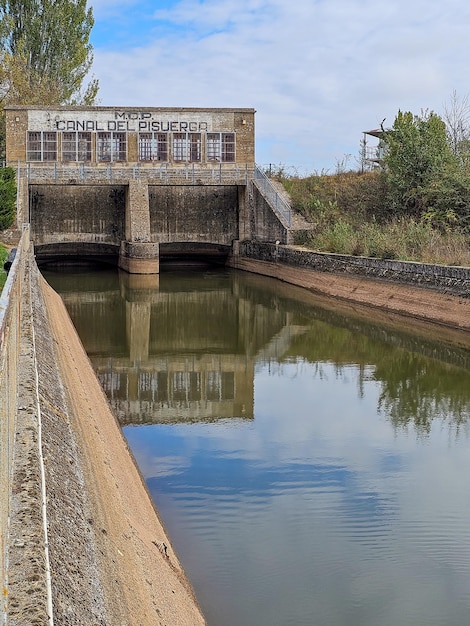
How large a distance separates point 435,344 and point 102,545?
15419mm

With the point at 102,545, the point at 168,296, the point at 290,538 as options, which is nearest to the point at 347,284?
the point at 168,296

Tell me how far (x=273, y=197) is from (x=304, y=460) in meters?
27.6

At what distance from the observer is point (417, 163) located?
112 ft

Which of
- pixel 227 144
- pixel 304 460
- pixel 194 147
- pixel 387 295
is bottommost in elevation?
pixel 304 460

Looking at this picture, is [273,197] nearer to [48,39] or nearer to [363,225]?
[363,225]

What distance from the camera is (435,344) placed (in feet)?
64.5

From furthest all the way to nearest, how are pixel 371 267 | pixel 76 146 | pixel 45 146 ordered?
1. pixel 76 146
2. pixel 45 146
3. pixel 371 267

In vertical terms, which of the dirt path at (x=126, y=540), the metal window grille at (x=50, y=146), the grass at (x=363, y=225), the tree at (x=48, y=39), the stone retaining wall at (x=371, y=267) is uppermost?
the tree at (x=48, y=39)

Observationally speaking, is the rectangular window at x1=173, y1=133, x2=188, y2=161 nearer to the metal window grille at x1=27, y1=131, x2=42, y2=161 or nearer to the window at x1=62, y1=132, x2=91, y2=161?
the window at x1=62, y1=132, x2=91, y2=161

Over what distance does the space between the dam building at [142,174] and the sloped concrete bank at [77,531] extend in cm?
2851

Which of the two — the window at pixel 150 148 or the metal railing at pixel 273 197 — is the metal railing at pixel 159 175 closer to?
the metal railing at pixel 273 197

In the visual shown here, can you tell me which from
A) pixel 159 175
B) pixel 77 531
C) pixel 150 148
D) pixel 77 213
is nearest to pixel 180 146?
pixel 150 148

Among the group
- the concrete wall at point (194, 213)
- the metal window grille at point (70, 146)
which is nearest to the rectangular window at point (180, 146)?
the concrete wall at point (194, 213)

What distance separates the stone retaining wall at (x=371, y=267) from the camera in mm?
21781
